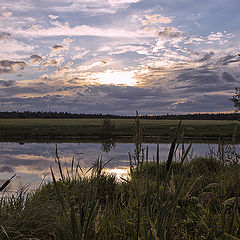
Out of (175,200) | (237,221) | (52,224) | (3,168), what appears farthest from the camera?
(3,168)

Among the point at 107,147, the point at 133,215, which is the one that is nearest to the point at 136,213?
the point at 133,215

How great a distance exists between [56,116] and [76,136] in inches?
5482

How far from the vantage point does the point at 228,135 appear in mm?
53969

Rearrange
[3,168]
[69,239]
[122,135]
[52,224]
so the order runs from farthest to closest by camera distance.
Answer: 1. [122,135]
2. [3,168]
3. [52,224]
4. [69,239]

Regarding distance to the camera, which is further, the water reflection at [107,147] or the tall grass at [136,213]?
the water reflection at [107,147]

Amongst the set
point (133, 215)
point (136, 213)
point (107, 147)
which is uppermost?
point (136, 213)

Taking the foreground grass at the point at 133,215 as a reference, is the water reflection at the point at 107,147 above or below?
below

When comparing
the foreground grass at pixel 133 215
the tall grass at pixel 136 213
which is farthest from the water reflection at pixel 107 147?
the foreground grass at pixel 133 215

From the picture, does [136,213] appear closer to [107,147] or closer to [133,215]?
[133,215]

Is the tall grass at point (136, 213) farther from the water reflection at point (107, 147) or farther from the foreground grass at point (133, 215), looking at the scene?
the water reflection at point (107, 147)

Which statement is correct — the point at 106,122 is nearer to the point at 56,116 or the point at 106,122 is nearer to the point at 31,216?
the point at 31,216

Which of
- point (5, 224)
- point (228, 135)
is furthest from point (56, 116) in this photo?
point (5, 224)

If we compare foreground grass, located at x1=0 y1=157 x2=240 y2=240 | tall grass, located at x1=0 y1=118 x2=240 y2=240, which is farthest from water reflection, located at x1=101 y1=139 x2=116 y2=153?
foreground grass, located at x1=0 y1=157 x2=240 y2=240

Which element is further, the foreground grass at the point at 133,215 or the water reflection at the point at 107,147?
the water reflection at the point at 107,147
